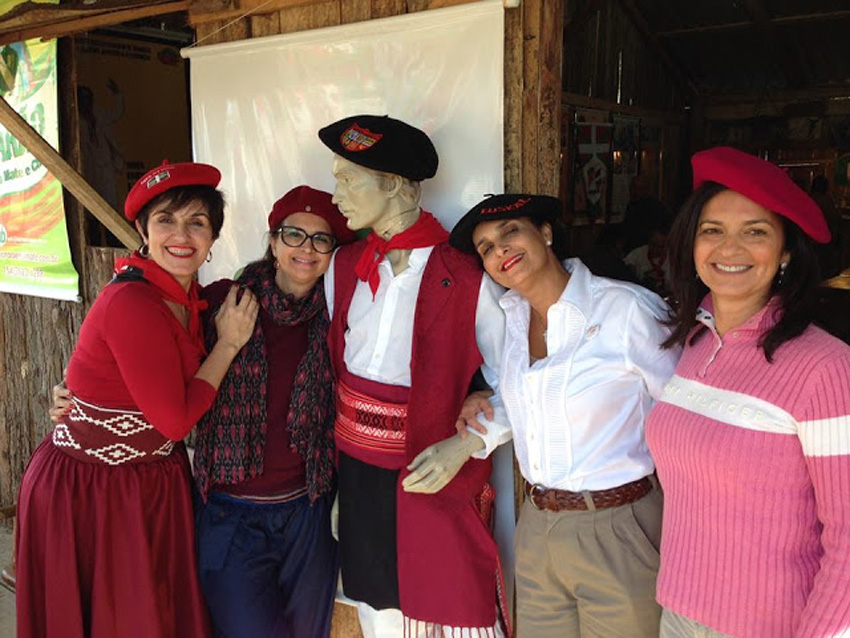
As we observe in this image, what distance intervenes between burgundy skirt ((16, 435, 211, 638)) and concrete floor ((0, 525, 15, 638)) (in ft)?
4.88

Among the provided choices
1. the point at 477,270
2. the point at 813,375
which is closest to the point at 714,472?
the point at 813,375

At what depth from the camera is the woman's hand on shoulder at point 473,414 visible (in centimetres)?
225

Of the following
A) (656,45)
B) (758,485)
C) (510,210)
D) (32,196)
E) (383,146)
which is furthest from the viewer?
(656,45)

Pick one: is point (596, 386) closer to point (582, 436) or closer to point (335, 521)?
point (582, 436)

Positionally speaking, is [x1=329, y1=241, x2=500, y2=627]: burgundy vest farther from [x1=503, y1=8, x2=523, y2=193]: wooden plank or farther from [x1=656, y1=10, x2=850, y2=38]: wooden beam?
[x1=656, y1=10, x2=850, y2=38]: wooden beam

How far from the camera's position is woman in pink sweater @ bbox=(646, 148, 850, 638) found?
1528mm

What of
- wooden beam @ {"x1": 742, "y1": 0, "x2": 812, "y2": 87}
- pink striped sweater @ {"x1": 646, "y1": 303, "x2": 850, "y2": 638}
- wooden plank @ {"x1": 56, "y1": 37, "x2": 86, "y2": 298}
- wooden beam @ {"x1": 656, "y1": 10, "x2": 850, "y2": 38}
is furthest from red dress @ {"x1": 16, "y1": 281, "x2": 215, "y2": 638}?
wooden beam @ {"x1": 656, "y1": 10, "x2": 850, "y2": 38}

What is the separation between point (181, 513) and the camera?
2621mm

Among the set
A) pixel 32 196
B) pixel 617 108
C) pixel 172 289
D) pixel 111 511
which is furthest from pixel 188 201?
pixel 617 108

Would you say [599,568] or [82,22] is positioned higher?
[82,22]

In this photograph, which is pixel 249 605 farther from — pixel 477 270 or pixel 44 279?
pixel 44 279

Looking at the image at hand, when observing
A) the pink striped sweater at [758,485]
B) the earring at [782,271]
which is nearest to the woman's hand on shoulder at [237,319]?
the pink striped sweater at [758,485]

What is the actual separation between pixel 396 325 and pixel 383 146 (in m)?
0.56

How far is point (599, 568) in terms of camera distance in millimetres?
1970
